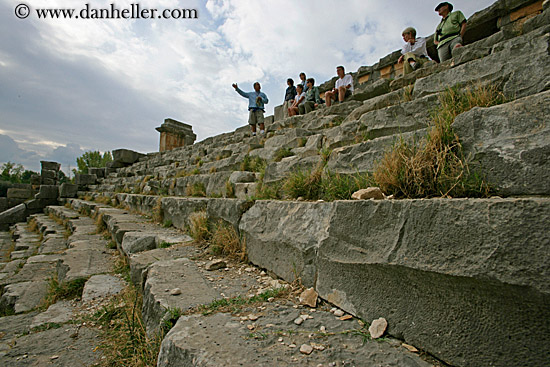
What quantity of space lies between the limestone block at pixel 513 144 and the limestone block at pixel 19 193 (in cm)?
1881

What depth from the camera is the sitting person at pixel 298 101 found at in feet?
25.5

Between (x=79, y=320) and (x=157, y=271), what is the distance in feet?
2.72

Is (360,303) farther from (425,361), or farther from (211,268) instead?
(211,268)

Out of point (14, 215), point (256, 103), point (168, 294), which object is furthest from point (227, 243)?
point (14, 215)

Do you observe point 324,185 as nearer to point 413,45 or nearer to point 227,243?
point 227,243

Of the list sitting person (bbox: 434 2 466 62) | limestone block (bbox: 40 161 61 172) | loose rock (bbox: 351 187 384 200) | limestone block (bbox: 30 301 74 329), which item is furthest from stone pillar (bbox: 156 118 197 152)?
loose rock (bbox: 351 187 384 200)

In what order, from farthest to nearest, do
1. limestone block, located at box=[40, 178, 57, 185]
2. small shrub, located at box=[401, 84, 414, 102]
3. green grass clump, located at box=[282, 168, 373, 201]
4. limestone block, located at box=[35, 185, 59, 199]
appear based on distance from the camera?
limestone block, located at box=[40, 178, 57, 185], limestone block, located at box=[35, 185, 59, 199], small shrub, located at box=[401, 84, 414, 102], green grass clump, located at box=[282, 168, 373, 201]

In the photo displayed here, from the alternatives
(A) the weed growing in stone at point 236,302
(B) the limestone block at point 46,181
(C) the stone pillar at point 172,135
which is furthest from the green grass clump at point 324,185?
(B) the limestone block at point 46,181

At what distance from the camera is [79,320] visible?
2252 mm

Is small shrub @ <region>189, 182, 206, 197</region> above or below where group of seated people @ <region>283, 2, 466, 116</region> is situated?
below

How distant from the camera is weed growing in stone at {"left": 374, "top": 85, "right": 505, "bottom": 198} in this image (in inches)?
54.6

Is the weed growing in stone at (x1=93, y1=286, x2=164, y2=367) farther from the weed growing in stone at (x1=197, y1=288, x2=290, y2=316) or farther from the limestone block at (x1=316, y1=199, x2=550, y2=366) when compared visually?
the limestone block at (x1=316, y1=199, x2=550, y2=366)

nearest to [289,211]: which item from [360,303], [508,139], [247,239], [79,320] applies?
[247,239]

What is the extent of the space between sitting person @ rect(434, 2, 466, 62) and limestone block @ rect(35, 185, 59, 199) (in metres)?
16.4
